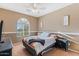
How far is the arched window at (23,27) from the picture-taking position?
1.30 metres

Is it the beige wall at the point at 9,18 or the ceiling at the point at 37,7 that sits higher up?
the ceiling at the point at 37,7

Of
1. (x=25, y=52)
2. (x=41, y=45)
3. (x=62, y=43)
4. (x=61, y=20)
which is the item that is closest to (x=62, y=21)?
(x=61, y=20)

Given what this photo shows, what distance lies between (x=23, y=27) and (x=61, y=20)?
0.40 metres

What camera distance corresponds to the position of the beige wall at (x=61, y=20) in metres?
1.29

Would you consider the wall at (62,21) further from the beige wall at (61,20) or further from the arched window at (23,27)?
the arched window at (23,27)

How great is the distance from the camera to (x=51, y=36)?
1325mm

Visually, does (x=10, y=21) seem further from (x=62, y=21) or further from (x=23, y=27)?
(x=62, y=21)

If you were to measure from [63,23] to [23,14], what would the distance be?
1.37 feet

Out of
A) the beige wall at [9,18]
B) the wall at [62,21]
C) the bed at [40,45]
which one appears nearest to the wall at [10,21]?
the beige wall at [9,18]

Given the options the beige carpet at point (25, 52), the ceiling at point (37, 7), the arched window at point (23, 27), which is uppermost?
the ceiling at point (37, 7)

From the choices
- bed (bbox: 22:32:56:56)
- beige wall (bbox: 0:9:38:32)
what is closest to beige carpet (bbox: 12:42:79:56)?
bed (bbox: 22:32:56:56)

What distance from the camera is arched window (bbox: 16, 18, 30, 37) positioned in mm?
1300

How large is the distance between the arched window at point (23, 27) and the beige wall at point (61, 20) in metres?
0.15

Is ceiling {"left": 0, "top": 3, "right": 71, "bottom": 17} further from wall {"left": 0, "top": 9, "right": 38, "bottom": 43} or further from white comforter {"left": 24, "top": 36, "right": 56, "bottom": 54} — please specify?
white comforter {"left": 24, "top": 36, "right": 56, "bottom": 54}
